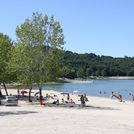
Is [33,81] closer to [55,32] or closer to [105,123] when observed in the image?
[55,32]

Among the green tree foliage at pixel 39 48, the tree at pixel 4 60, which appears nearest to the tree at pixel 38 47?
the green tree foliage at pixel 39 48

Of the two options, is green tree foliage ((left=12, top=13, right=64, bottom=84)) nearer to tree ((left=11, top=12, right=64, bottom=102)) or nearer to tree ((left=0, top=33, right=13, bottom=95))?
tree ((left=11, top=12, right=64, bottom=102))

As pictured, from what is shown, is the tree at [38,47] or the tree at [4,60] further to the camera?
the tree at [4,60]

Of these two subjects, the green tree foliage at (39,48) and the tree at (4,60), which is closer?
the green tree foliage at (39,48)

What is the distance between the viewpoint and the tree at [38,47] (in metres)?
50.5

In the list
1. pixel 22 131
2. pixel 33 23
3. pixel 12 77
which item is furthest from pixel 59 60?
pixel 22 131

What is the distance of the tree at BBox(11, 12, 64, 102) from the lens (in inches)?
1987

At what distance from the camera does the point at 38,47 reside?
166 ft

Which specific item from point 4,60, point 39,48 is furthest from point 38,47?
point 4,60

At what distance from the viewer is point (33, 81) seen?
169ft

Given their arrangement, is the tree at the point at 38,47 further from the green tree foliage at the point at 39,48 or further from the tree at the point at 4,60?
the tree at the point at 4,60

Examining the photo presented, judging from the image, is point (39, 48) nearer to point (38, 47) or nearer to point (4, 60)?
point (38, 47)

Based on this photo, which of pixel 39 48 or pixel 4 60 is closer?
pixel 39 48

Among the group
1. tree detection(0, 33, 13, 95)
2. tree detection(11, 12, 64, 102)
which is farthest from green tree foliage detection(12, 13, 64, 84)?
tree detection(0, 33, 13, 95)
